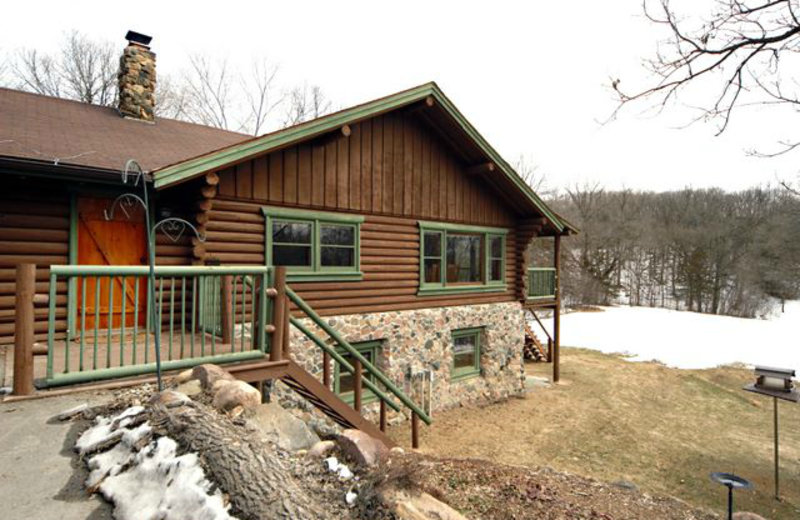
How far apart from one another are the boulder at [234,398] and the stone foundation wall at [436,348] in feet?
13.1

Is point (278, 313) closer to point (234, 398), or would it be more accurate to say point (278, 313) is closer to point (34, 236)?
point (234, 398)

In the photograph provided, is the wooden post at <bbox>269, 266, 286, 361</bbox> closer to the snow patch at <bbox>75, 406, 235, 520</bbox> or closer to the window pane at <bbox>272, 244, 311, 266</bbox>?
the snow patch at <bbox>75, 406, 235, 520</bbox>

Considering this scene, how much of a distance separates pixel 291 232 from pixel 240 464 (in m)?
5.74

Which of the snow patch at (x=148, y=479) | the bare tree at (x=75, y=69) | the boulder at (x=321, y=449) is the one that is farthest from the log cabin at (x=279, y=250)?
the bare tree at (x=75, y=69)

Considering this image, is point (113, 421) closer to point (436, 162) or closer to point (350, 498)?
point (350, 498)

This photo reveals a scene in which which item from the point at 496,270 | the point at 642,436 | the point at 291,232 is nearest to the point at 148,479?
the point at 291,232

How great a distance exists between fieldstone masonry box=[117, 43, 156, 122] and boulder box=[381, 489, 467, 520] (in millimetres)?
10002

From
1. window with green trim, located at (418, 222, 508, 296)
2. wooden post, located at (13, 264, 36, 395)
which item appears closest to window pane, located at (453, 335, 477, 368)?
window with green trim, located at (418, 222, 508, 296)

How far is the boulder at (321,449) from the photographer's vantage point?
3180 millimetres

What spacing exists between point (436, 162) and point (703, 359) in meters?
16.1

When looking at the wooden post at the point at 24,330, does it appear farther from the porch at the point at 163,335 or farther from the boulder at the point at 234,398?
the boulder at the point at 234,398

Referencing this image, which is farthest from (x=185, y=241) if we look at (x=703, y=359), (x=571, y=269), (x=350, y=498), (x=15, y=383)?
(x=571, y=269)

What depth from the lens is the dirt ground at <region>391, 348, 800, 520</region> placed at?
7.38 meters

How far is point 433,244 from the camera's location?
10328mm
